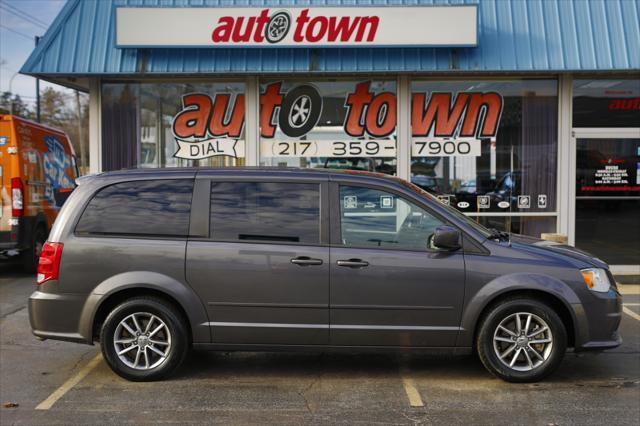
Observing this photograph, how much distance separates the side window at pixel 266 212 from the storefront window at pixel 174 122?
5.29m

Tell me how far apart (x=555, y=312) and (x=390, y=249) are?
4.86 feet

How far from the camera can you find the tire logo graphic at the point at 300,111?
10695mm

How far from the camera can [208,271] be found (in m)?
5.44

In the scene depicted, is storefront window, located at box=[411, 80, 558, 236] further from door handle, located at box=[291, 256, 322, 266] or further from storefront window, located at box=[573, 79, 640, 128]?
door handle, located at box=[291, 256, 322, 266]

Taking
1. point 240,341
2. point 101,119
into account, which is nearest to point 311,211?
point 240,341

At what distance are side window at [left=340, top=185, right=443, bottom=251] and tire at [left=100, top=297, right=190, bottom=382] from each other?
159 centimetres

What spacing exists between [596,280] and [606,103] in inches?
241

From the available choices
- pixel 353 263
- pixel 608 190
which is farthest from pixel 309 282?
pixel 608 190

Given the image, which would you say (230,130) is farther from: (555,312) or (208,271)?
(555,312)

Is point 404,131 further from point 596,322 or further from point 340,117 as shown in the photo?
point 596,322

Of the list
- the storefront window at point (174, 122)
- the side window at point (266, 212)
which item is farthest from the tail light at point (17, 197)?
the side window at point (266, 212)

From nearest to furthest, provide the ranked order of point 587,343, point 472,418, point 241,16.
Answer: point 472,418
point 587,343
point 241,16

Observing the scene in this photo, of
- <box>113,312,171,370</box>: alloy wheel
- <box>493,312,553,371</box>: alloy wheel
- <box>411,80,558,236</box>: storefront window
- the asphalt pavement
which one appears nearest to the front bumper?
<box>493,312,553,371</box>: alloy wheel

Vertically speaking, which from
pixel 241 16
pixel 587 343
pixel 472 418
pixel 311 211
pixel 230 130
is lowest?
pixel 472 418
